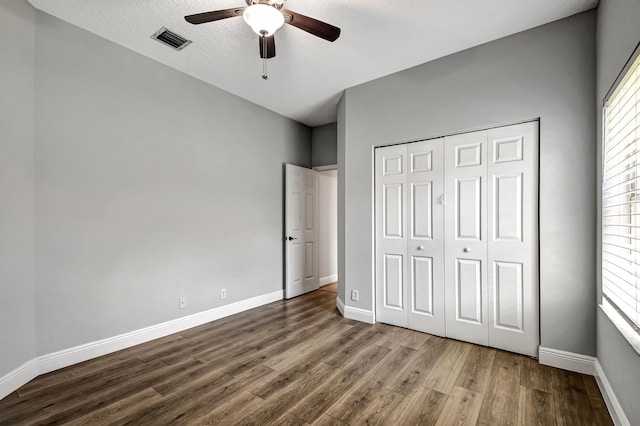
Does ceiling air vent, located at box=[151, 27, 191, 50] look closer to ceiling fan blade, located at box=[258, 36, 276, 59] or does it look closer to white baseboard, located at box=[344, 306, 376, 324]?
ceiling fan blade, located at box=[258, 36, 276, 59]

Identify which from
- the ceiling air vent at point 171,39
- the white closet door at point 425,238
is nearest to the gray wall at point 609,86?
the white closet door at point 425,238

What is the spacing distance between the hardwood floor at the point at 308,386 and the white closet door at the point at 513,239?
0.24 m

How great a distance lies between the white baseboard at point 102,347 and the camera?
6.86 ft

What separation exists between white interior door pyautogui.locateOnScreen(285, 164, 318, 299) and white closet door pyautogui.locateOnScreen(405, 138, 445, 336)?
6.46ft

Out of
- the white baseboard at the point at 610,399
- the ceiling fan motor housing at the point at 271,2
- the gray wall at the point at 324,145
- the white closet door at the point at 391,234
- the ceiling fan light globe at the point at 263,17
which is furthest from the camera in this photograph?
the gray wall at the point at 324,145

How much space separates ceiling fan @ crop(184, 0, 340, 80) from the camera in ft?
5.94

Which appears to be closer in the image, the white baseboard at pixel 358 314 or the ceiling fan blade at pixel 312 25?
the ceiling fan blade at pixel 312 25

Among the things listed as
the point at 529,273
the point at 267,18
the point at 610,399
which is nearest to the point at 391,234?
the point at 529,273

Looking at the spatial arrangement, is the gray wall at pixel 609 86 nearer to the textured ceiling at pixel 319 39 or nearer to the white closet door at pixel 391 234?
the textured ceiling at pixel 319 39

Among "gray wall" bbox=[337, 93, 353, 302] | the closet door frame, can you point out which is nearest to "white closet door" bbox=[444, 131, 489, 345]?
the closet door frame

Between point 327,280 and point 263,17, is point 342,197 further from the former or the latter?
point 327,280

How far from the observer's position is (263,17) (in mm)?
1828

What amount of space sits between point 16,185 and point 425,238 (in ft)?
11.6

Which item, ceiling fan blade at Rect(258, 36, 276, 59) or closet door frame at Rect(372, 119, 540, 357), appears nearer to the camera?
ceiling fan blade at Rect(258, 36, 276, 59)
